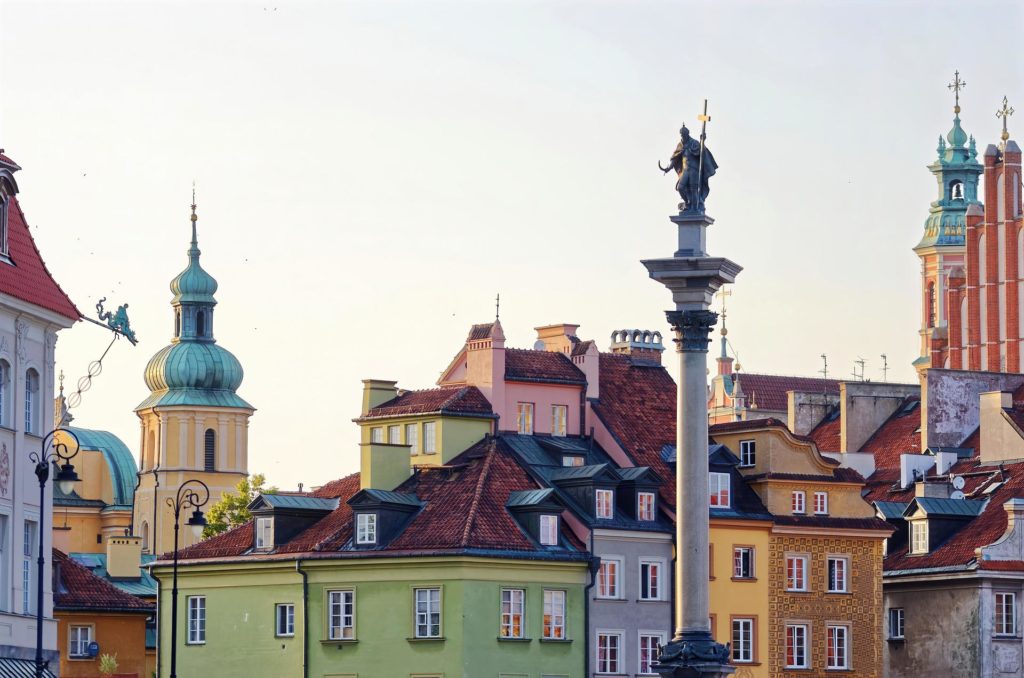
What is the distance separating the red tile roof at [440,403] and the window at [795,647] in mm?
10580

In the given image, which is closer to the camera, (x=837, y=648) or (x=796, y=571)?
(x=837, y=648)

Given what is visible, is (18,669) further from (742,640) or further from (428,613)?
(742,640)

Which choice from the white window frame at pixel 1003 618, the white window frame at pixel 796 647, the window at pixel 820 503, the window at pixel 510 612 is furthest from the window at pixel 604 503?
the white window frame at pixel 1003 618

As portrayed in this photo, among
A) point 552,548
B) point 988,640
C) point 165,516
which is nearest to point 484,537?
point 552,548

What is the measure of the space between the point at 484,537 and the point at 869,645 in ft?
43.1

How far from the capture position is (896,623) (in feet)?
286

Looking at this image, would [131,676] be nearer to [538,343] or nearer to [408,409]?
[408,409]

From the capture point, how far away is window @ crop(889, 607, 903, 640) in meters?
87.0

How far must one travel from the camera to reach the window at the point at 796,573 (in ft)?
278

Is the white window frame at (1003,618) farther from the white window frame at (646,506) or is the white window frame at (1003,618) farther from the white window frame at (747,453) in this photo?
the white window frame at (646,506)

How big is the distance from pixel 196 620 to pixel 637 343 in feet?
62.9

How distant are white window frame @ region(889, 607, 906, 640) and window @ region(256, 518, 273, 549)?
1861 cm

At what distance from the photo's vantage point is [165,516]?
152 m

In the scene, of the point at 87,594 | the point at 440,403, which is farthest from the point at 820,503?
the point at 87,594
